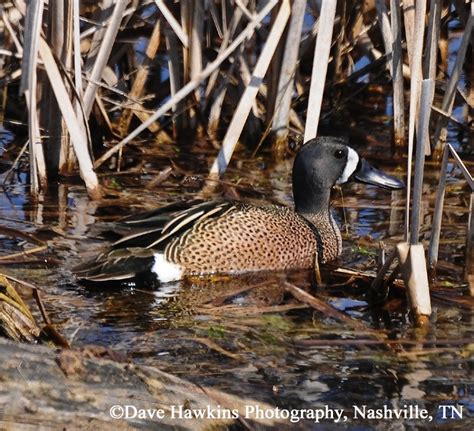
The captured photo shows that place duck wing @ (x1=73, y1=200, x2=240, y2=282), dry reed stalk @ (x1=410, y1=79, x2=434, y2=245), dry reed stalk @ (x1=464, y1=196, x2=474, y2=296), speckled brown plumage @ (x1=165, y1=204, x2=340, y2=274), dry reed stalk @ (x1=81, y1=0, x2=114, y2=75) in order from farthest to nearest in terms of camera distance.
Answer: dry reed stalk @ (x1=81, y1=0, x2=114, y2=75) < speckled brown plumage @ (x1=165, y1=204, x2=340, y2=274) < duck wing @ (x1=73, y1=200, x2=240, y2=282) < dry reed stalk @ (x1=464, y1=196, x2=474, y2=296) < dry reed stalk @ (x1=410, y1=79, x2=434, y2=245)

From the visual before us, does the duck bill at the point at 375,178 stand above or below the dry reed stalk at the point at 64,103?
below

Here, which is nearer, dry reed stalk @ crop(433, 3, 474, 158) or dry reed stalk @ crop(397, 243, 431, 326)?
dry reed stalk @ crop(397, 243, 431, 326)

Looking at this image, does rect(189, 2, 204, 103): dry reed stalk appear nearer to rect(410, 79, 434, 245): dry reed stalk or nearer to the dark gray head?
the dark gray head

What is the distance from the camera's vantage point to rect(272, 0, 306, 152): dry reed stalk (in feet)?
21.8

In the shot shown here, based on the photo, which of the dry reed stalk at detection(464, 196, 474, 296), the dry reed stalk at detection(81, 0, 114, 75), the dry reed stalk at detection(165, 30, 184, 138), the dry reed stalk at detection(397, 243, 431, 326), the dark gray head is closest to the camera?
the dry reed stalk at detection(397, 243, 431, 326)

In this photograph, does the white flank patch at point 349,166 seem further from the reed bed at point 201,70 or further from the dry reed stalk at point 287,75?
the dry reed stalk at point 287,75

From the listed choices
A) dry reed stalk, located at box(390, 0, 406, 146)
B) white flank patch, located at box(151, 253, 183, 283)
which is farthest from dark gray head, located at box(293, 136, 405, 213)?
white flank patch, located at box(151, 253, 183, 283)

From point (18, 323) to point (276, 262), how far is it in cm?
216

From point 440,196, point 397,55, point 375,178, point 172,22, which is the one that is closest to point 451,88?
point 397,55

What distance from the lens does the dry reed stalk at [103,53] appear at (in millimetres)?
6320

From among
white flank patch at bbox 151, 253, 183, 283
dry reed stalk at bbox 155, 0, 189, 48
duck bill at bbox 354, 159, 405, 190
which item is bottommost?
white flank patch at bbox 151, 253, 183, 283

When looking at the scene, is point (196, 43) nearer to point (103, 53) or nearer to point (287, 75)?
point (287, 75)

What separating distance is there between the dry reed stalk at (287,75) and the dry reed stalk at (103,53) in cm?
99

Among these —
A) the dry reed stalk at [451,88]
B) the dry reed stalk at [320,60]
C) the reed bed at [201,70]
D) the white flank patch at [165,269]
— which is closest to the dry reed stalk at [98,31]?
the reed bed at [201,70]
